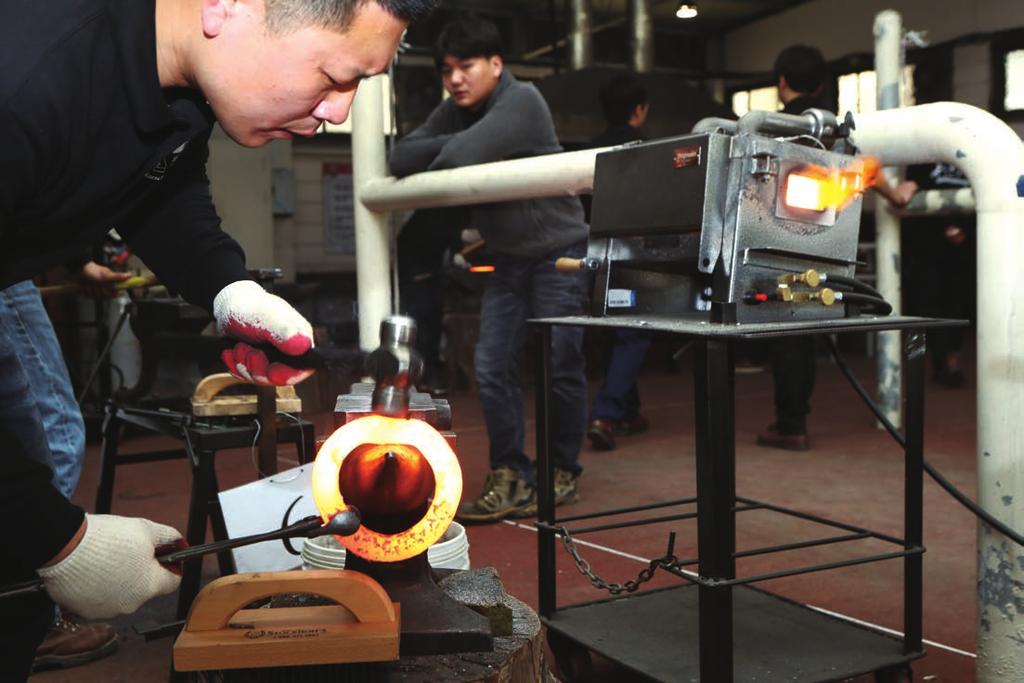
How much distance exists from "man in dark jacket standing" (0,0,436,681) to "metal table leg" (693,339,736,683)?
77 centimetres

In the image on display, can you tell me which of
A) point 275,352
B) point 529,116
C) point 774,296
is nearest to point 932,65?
point 529,116

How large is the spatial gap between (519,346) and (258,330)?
2.27 metres

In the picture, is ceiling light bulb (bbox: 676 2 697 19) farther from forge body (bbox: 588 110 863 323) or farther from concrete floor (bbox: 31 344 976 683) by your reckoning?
forge body (bbox: 588 110 863 323)

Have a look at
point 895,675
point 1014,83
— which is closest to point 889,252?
point 895,675

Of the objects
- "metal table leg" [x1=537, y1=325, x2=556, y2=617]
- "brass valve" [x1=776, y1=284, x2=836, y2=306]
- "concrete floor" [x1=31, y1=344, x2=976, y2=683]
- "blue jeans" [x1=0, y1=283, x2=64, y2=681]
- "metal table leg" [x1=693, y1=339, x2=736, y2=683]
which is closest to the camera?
"blue jeans" [x1=0, y1=283, x2=64, y2=681]

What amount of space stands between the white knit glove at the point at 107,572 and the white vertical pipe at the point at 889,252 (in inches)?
165

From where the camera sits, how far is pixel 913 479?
6.91 feet

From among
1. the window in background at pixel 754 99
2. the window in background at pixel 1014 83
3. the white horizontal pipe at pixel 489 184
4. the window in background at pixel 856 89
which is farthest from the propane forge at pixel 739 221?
the window in background at pixel 754 99

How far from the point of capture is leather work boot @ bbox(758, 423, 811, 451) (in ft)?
15.9

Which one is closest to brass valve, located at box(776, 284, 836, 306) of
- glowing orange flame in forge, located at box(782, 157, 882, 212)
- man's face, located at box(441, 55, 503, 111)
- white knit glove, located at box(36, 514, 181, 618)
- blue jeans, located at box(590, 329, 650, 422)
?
glowing orange flame in forge, located at box(782, 157, 882, 212)

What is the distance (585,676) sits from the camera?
227cm

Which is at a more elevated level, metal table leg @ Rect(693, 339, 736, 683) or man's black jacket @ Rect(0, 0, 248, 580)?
man's black jacket @ Rect(0, 0, 248, 580)

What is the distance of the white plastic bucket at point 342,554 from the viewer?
2.29 metres

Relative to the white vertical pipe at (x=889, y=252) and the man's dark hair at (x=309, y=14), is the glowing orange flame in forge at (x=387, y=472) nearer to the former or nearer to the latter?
the man's dark hair at (x=309, y=14)
